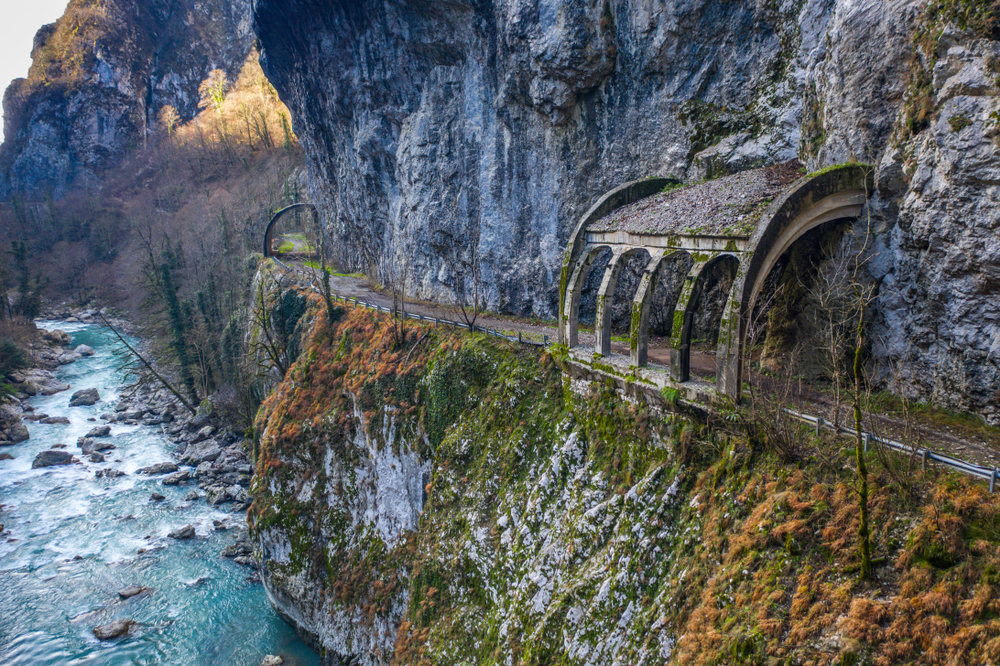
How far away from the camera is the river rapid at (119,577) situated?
20.1 meters

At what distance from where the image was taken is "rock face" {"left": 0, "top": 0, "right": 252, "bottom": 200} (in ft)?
292

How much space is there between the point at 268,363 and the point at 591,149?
77.8 feet

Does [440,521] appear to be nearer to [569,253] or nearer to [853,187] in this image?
[569,253]

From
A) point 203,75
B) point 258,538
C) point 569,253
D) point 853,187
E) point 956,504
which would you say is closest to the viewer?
point 956,504

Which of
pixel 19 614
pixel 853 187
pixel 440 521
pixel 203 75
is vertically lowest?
pixel 19 614

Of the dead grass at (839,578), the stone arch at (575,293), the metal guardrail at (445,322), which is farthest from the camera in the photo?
the metal guardrail at (445,322)

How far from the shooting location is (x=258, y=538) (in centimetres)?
2342

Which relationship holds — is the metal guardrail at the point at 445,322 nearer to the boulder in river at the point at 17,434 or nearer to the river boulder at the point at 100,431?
the river boulder at the point at 100,431

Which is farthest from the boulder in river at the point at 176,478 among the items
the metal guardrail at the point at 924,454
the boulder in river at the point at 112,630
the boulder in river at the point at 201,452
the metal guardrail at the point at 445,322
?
the metal guardrail at the point at 924,454

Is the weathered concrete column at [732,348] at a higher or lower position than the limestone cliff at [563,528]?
higher

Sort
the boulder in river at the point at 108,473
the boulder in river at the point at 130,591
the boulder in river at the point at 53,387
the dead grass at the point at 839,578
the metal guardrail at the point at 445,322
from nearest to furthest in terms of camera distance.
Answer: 1. the dead grass at the point at 839,578
2. the metal guardrail at the point at 445,322
3. the boulder in river at the point at 130,591
4. the boulder in river at the point at 108,473
5. the boulder in river at the point at 53,387

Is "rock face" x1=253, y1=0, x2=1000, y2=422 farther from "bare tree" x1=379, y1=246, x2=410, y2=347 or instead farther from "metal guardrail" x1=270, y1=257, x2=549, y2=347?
"metal guardrail" x1=270, y1=257, x2=549, y2=347

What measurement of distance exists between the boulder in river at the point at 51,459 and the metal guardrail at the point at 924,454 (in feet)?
128

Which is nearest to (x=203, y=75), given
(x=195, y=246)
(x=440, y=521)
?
(x=195, y=246)
